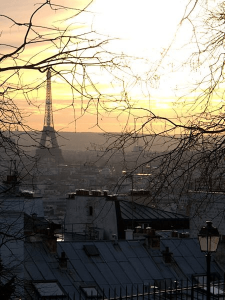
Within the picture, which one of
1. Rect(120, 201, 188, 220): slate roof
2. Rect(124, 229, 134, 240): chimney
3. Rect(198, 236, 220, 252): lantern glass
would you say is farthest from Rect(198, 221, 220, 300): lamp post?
Rect(120, 201, 188, 220): slate roof

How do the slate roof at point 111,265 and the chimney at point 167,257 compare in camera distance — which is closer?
the slate roof at point 111,265

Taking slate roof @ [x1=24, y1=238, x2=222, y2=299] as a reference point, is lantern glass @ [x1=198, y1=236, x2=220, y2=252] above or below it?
below

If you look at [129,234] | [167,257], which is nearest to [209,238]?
[167,257]

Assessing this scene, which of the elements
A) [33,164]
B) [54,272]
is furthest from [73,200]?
[33,164]

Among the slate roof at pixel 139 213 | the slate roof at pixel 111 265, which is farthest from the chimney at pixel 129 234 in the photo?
the slate roof at pixel 139 213

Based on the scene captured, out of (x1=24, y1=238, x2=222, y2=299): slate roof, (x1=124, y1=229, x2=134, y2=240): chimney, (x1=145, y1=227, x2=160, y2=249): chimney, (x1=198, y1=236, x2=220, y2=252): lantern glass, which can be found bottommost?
(x1=198, y1=236, x2=220, y2=252): lantern glass

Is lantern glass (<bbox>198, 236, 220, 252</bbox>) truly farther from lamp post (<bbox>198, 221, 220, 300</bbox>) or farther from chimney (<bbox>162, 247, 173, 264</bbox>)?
chimney (<bbox>162, 247, 173, 264</bbox>)

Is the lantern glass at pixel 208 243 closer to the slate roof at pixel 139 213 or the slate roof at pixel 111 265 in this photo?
the slate roof at pixel 111 265

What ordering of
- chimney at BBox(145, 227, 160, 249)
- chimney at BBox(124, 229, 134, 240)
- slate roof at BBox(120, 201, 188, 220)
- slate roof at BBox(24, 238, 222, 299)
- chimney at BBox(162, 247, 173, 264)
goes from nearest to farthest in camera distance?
slate roof at BBox(24, 238, 222, 299)
chimney at BBox(162, 247, 173, 264)
chimney at BBox(145, 227, 160, 249)
chimney at BBox(124, 229, 134, 240)
slate roof at BBox(120, 201, 188, 220)

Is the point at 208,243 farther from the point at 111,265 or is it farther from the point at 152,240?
the point at 152,240
